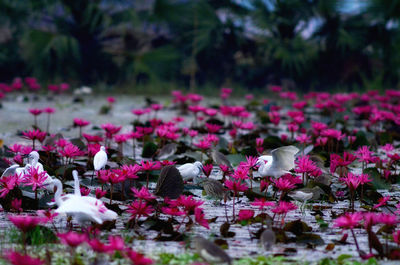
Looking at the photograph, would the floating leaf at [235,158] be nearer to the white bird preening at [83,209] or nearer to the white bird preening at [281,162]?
the white bird preening at [281,162]

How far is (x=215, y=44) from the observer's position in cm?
809

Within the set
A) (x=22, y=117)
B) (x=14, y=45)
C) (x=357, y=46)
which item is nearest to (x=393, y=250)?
(x=22, y=117)

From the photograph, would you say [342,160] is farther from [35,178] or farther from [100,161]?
[35,178]

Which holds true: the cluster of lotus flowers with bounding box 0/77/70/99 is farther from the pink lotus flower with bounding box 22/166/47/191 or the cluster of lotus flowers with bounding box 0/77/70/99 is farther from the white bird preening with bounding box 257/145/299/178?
the white bird preening with bounding box 257/145/299/178

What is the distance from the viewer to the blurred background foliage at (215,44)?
771 centimetres

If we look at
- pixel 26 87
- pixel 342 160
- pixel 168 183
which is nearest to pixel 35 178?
pixel 168 183

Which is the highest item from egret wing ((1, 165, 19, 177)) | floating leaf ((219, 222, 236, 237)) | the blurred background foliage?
the blurred background foliage

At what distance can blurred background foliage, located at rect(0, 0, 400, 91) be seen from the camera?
7710mm

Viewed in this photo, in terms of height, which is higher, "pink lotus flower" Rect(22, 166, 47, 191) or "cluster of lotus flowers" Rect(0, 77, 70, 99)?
"cluster of lotus flowers" Rect(0, 77, 70, 99)

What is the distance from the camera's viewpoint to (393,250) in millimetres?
1271

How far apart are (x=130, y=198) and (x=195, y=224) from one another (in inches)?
13.9

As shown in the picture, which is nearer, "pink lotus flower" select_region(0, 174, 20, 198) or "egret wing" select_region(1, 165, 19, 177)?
"pink lotus flower" select_region(0, 174, 20, 198)

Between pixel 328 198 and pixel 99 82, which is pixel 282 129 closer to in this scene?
pixel 328 198

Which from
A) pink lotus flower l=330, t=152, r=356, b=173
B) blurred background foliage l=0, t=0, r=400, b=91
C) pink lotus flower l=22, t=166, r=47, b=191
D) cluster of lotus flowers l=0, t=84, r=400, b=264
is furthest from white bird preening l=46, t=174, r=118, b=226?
blurred background foliage l=0, t=0, r=400, b=91
